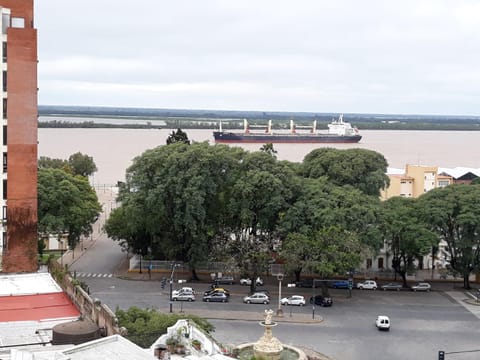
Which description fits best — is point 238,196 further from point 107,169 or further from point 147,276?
point 107,169

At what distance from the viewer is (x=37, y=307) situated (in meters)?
24.1

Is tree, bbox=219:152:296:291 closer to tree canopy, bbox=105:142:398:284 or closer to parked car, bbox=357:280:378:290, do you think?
tree canopy, bbox=105:142:398:284

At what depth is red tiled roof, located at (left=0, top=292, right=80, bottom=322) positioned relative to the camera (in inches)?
907

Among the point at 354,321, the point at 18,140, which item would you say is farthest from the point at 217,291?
the point at 18,140

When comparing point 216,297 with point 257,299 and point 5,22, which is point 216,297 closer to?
point 257,299

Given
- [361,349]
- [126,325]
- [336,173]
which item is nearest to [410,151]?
[336,173]

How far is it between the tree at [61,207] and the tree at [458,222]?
2247cm

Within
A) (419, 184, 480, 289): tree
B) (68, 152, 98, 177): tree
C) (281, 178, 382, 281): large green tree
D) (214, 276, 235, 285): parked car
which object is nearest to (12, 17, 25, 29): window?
(281, 178, 382, 281): large green tree

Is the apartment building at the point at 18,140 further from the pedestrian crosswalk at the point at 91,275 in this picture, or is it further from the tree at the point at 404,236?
the tree at the point at 404,236

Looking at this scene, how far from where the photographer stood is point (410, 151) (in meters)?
154

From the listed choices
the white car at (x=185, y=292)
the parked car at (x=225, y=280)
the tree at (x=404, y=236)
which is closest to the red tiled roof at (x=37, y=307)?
the white car at (x=185, y=292)

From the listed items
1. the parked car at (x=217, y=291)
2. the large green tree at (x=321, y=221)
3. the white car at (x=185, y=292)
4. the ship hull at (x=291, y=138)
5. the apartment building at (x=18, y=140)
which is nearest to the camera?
the apartment building at (x=18, y=140)

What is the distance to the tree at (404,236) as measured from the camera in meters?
43.6

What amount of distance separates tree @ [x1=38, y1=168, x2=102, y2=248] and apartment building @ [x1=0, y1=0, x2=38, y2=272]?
14858 millimetres
